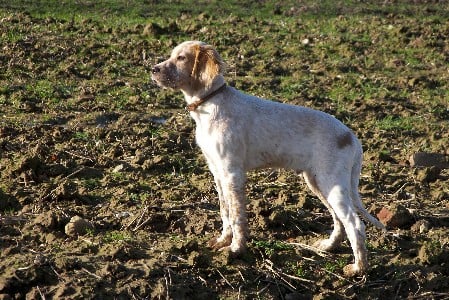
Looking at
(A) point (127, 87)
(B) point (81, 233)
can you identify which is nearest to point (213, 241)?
(B) point (81, 233)

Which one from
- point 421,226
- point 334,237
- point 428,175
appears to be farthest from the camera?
point 428,175

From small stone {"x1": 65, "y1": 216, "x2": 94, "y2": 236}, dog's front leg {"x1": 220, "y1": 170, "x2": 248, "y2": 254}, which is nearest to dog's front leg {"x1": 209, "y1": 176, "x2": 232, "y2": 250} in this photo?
dog's front leg {"x1": 220, "y1": 170, "x2": 248, "y2": 254}

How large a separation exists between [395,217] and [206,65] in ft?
8.58

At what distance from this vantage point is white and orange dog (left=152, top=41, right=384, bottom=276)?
23.8 ft

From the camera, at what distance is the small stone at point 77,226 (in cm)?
780

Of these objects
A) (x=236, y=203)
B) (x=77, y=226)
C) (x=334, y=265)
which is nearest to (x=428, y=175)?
(x=334, y=265)

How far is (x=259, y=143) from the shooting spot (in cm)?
738

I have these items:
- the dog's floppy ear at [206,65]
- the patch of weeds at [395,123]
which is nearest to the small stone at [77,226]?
the dog's floppy ear at [206,65]

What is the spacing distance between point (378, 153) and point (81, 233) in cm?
431

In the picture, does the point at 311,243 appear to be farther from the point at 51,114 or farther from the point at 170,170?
the point at 51,114

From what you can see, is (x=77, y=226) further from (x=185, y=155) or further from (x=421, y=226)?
(x=421, y=226)

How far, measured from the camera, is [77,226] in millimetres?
7852

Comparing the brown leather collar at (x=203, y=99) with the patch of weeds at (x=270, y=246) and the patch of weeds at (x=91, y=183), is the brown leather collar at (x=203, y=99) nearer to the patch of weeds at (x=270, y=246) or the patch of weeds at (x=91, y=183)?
the patch of weeds at (x=270, y=246)

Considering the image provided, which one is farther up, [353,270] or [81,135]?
[353,270]
